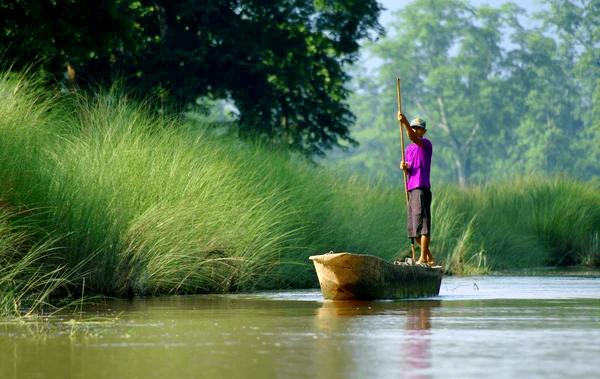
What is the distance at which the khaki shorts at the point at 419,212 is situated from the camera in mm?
19234

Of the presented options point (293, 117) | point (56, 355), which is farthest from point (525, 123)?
point (56, 355)

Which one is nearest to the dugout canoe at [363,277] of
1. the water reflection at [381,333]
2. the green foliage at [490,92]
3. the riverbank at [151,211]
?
the water reflection at [381,333]

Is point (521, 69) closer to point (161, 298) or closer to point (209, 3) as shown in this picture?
point (209, 3)

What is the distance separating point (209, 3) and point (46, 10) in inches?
312

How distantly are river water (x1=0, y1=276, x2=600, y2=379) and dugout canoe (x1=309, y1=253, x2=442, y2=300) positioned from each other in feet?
0.96

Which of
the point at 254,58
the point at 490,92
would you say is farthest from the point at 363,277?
the point at 490,92

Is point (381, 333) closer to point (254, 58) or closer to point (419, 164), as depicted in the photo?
point (419, 164)

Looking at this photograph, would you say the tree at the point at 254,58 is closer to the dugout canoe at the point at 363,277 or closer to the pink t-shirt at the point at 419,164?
the pink t-shirt at the point at 419,164

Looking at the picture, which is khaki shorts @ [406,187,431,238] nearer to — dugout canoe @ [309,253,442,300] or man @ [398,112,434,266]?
man @ [398,112,434,266]

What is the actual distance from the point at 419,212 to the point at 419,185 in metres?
0.35

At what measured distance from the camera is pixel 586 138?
320 feet

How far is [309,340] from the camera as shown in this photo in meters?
11.8

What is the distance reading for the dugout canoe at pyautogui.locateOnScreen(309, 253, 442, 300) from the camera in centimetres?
1706

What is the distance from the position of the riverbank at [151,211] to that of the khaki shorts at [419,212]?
165cm
